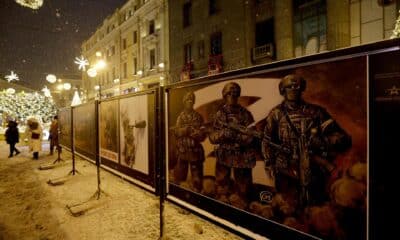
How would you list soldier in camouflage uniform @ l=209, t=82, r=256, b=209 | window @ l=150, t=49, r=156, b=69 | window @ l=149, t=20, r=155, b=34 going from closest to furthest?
soldier in camouflage uniform @ l=209, t=82, r=256, b=209
window @ l=150, t=49, r=156, b=69
window @ l=149, t=20, r=155, b=34

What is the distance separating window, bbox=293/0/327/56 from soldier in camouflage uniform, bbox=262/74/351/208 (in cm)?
1400

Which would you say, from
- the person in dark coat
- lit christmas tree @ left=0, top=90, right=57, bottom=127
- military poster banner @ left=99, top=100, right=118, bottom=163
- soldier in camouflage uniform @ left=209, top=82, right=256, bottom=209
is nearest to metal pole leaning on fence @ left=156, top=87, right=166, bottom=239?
soldier in camouflage uniform @ left=209, top=82, right=256, bottom=209

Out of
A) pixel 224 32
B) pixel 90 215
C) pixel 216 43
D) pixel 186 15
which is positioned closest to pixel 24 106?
pixel 186 15

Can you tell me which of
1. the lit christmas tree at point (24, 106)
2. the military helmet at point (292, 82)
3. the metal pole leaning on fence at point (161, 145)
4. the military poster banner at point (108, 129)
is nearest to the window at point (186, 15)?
the lit christmas tree at point (24, 106)

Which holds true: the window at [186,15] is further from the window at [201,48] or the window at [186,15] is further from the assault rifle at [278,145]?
the assault rifle at [278,145]

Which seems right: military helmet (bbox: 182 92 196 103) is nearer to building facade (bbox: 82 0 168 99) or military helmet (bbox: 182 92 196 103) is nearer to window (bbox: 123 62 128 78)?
building facade (bbox: 82 0 168 99)

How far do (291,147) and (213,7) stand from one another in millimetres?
21532

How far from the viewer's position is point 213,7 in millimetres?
20906

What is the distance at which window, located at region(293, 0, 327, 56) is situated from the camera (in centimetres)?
1381

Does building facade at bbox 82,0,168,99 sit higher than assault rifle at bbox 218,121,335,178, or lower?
higher

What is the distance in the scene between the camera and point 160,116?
3240 mm

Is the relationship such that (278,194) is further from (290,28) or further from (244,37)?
(244,37)

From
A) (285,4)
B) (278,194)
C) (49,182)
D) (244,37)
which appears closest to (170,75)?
(244,37)

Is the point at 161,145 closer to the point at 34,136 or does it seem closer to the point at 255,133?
the point at 255,133
